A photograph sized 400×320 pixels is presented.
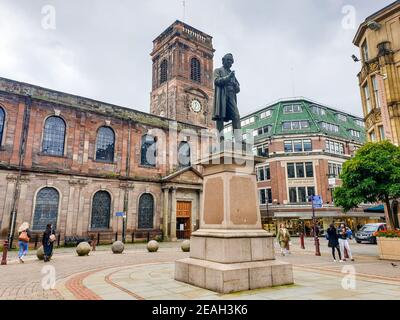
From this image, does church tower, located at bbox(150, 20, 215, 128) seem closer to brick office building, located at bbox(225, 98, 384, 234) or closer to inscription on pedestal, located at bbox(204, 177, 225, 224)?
brick office building, located at bbox(225, 98, 384, 234)

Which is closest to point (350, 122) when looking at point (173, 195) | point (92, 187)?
point (173, 195)

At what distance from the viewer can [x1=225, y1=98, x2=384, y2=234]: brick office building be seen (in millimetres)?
37188

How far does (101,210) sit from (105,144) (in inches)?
242

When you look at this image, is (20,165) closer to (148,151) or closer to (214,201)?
Result: (148,151)

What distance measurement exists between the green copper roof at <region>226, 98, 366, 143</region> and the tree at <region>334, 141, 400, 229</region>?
23195 mm

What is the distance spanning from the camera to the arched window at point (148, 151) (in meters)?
29.4

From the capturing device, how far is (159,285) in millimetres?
6914

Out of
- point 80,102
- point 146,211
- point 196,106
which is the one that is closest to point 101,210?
point 146,211

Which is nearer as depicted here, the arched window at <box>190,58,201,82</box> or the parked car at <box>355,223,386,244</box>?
the parked car at <box>355,223,386,244</box>

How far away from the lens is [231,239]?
6.63m

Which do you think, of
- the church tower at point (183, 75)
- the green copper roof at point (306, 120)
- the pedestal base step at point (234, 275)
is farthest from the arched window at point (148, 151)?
the pedestal base step at point (234, 275)

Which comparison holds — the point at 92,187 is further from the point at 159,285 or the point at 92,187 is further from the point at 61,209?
the point at 159,285

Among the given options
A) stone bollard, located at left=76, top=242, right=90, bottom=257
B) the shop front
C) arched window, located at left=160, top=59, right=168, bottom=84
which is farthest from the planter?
arched window, located at left=160, top=59, right=168, bottom=84
